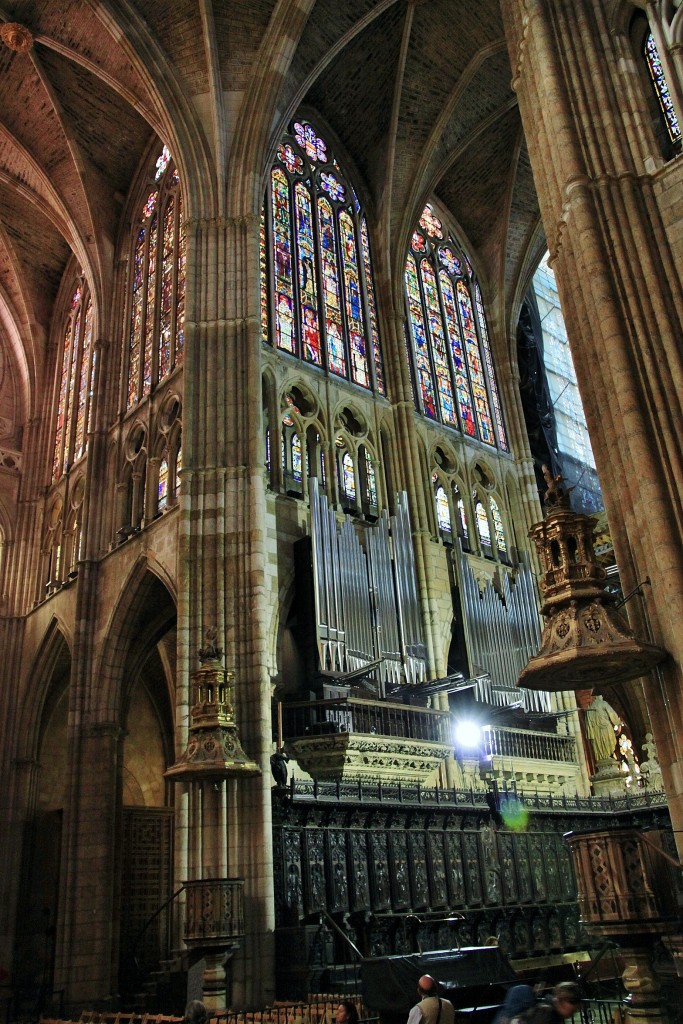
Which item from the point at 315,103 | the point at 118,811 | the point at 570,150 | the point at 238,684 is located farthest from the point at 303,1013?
the point at 315,103

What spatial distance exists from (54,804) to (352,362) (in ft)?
41.2

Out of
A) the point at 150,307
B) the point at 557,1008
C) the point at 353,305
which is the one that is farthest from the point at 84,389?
the point at 557,1008

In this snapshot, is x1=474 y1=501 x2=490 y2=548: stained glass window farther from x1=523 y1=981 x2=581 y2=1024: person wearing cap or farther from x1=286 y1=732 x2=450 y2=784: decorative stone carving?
x1=523 y1=981 x2=581 y2=1024: person wearing cap

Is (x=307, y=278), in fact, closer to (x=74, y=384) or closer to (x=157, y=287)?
(x=157, y=287)

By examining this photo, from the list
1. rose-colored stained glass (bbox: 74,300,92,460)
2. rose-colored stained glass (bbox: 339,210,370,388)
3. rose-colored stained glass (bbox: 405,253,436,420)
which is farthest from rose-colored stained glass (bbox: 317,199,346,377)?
rose-colored stained glass (bbox: 74,300,92,460)

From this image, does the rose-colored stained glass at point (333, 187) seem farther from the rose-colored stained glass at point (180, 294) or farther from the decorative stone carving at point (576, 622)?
the decorative stone carving at point (576, 622)

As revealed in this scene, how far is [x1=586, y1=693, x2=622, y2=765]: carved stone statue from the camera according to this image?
21250 millimetres

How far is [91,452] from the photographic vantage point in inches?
811

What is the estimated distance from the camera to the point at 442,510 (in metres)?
20.9

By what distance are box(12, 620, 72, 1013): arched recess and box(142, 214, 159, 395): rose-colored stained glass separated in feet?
19.9

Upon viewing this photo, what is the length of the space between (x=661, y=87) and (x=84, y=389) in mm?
16019

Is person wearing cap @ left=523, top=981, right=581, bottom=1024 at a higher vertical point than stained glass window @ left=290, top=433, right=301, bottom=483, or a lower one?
lower

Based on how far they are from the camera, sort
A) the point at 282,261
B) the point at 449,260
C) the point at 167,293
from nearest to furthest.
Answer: the point at 282,261
the point at 167,293
the point at 449,260

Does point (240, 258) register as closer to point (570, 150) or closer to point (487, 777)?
point (570, 150)
